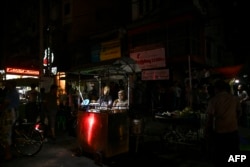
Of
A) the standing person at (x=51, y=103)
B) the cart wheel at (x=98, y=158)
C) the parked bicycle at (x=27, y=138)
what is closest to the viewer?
the cart wheel at (x=98, y=158)

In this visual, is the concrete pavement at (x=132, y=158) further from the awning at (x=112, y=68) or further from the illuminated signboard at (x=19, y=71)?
the illuminated signboard at (x=19, y=71)

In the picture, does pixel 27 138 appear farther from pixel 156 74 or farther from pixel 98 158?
pixel 156 74

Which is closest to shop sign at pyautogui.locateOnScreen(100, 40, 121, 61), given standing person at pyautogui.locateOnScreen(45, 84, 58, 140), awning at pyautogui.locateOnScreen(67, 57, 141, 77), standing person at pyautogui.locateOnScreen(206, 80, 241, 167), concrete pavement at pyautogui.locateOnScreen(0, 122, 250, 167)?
standing person at pyautogui.locateOnScreen(45, 84, 58, 140)

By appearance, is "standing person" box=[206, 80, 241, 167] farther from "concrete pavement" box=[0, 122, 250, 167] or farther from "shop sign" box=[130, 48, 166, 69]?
"shop sign" box=[130, 48, 166, 69]

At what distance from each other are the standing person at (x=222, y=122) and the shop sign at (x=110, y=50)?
59.9 ft

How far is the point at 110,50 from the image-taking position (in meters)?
24.6

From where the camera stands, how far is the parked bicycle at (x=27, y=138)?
912cm

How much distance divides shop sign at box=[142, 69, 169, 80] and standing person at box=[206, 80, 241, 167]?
442 inches

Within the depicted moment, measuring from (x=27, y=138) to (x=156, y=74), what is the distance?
9979 millimetres

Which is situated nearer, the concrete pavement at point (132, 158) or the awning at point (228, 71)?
the concrete pavement at point (132, 158)

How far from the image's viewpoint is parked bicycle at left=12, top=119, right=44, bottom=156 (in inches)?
359

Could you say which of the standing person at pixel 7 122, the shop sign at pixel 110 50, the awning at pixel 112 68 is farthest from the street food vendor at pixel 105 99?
the shop sign at pixel 110 50

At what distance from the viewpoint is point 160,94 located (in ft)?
57.7

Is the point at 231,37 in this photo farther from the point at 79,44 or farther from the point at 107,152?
the point at 107,152
